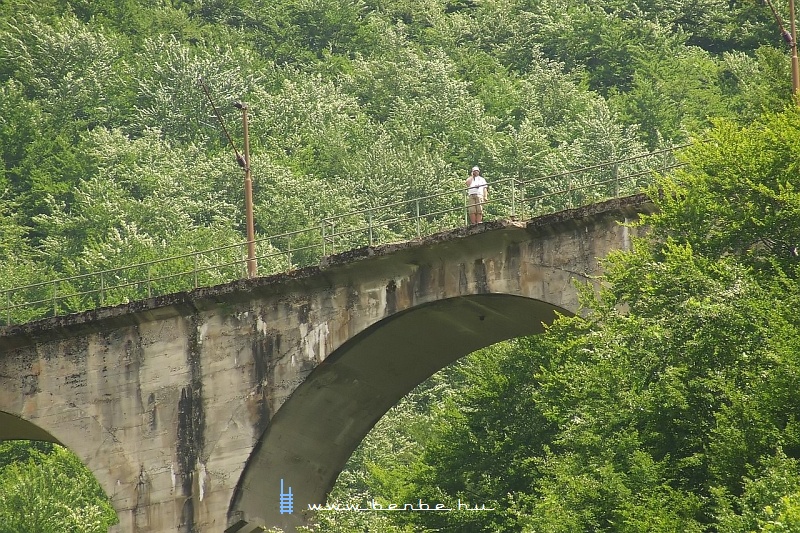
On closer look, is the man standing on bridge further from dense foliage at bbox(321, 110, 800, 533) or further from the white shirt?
dense foliage at bbox(321, 110, 800, 533)

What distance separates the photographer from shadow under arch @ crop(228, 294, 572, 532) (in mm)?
37031

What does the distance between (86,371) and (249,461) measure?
4.12 meters

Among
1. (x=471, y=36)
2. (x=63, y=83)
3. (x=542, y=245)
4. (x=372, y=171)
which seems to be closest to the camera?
(x=542, y=245)

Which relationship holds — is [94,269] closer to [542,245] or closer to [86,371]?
[86,371]

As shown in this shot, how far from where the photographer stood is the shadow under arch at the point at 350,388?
3703 cm

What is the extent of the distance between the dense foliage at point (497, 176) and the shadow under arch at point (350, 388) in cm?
159

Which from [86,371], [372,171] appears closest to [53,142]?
[372,171]

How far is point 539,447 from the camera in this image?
41.3 meters

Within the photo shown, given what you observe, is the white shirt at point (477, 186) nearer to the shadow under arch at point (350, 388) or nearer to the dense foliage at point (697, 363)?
the shadow under arch at point (350, 388)

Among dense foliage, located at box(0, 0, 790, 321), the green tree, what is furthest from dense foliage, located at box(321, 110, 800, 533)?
dense foliage, located at box(0, 0, 790, 321)

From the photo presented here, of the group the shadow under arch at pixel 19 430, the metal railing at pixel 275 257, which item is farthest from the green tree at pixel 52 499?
the shadow under arch at pixel 19 430

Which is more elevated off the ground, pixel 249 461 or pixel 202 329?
pixel 202 329

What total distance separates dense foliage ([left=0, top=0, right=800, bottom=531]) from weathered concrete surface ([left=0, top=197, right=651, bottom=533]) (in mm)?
2499

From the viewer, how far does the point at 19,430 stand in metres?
41.9
